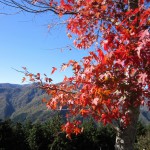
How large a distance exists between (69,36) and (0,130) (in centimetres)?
2368

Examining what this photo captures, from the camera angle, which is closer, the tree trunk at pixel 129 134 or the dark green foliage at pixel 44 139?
the tree trunk at pixel 129 134

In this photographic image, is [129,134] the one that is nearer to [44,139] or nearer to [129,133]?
[129,133]

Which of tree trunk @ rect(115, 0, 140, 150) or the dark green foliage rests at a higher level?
tree trunk @ rect(115, 0, 140, 150)

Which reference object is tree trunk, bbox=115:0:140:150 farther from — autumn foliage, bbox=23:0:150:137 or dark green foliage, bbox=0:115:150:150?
dark green foliage, bbox=0:115:150:150

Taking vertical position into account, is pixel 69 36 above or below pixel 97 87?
above

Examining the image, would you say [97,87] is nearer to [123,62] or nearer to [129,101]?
[123,62]

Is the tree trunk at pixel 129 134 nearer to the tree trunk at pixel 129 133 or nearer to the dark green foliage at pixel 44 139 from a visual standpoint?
the tree trunk at pixel 129 133

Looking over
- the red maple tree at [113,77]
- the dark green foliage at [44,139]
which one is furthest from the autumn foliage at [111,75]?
the dark green foliage at [44,139]

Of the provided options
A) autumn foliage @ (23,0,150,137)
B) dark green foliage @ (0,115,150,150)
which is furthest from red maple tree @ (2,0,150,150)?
dark green foliage @ (0,115,150,150)

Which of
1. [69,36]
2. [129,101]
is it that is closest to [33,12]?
[69,36]

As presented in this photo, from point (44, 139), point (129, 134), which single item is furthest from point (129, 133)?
point (44, 139)

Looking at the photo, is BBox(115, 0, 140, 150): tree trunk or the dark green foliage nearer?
BBox(115, 0, 140, 150): tree trunk

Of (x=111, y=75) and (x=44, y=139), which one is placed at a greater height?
(x=111, y=75)

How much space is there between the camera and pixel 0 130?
28.6 meters
